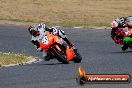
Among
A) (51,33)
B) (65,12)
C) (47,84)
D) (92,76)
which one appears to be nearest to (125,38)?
(51,33)

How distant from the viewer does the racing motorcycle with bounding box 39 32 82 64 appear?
1872 centimetres

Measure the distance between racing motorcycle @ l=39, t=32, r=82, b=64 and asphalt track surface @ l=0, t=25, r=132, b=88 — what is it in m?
0.31

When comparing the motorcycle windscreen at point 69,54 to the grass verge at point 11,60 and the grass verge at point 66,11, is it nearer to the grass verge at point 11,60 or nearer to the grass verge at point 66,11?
the grass verge at point 11,60

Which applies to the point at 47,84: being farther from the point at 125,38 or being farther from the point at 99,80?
the point at 125,38

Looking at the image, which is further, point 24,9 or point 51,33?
point 24,9

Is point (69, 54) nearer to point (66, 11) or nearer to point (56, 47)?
point (56, 47)

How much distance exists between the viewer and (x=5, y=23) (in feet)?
128

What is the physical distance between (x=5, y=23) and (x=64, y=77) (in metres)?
25.5

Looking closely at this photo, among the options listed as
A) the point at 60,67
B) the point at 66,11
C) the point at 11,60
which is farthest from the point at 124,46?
the point at 66,11

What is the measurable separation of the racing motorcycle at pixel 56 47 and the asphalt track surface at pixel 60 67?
0.31 meters

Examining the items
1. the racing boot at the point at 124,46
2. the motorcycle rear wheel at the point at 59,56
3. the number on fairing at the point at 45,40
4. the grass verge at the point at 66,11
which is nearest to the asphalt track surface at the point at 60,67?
the motorcycle rear wheel at the point at 59,56

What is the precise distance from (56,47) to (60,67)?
5.80 feet

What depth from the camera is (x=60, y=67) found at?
1709cm

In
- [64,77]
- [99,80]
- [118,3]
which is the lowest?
[118,3]
